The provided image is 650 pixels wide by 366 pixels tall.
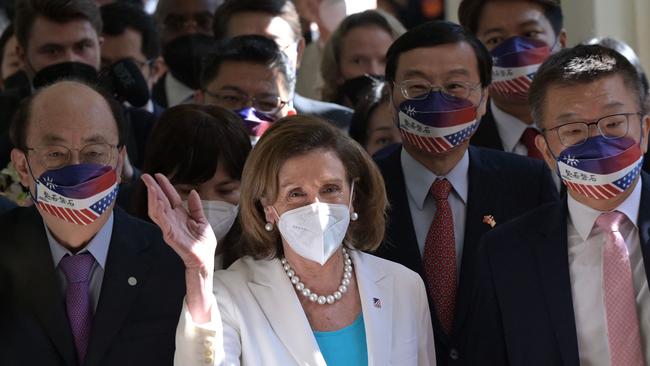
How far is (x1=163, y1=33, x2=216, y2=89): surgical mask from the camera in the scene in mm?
6984

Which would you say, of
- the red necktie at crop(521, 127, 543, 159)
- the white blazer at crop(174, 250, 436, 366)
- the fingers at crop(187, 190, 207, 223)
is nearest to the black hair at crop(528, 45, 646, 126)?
the white blazer at crop(174, 250, 436, 366)

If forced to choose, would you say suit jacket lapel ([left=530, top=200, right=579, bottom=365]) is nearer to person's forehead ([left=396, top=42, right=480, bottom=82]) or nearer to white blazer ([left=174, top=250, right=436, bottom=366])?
white blazer ([left=174, top=250, right=436, bottom=366])

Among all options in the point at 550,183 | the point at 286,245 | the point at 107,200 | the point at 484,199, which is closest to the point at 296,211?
the point at 286,245

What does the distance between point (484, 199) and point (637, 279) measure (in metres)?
0.82

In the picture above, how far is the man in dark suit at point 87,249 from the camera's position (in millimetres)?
3559

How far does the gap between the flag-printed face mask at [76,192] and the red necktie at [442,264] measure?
126 centimetres

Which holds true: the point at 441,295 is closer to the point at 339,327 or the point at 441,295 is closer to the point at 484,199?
the point at 484,199

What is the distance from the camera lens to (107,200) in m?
3.79

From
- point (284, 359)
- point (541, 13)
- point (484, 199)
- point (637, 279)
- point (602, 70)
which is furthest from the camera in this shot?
point (541, 13)

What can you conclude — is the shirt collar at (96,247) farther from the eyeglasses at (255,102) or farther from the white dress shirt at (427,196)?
the eyeglasses at (255,102)

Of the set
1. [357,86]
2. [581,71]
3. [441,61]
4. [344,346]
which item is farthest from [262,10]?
[344,346]

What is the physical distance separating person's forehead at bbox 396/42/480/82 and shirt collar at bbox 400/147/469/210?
0.37 meters

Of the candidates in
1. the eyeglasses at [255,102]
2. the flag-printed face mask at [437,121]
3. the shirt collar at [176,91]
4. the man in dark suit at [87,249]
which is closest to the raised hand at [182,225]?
the man in dark suit at [87,249]

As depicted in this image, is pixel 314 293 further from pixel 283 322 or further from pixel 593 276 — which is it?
pixel 593 276
